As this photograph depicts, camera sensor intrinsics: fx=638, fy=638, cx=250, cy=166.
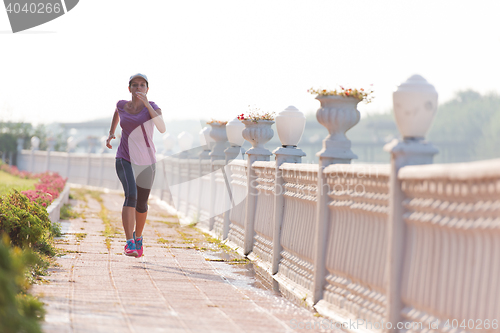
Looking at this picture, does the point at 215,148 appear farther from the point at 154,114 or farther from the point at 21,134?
the point at 21,134

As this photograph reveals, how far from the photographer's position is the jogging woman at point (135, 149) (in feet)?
23.1

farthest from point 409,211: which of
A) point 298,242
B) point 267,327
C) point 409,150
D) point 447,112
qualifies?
point 447,112

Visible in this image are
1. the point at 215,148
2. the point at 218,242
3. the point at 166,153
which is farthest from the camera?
the point at 166,153

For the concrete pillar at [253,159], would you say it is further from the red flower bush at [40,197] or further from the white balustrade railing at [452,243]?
the white balustrade railing at [452,243]

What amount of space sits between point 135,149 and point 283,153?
164cm

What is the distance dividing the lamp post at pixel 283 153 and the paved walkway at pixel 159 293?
463 mm

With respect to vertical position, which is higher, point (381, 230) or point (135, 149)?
point (135, 149)

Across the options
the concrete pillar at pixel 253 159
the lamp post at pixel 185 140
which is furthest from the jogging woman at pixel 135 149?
the lamp post at pixel 185 140

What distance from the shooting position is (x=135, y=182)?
7109mm

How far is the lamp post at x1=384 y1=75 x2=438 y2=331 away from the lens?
3.86 meters

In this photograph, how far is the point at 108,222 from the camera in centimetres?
1155

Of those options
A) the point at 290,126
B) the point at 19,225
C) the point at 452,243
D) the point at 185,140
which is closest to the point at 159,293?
the point at 19,225

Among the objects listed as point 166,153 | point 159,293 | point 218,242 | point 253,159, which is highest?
point 253,159

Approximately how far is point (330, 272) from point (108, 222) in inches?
280
